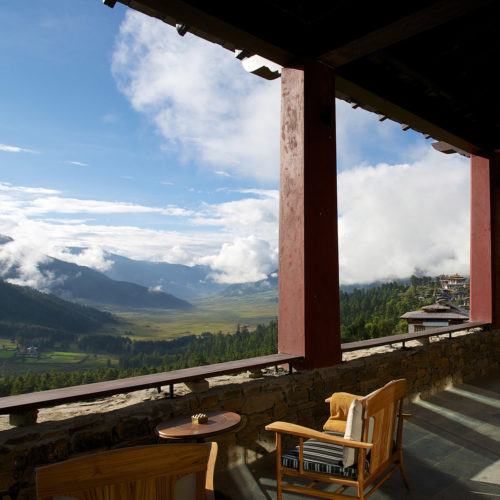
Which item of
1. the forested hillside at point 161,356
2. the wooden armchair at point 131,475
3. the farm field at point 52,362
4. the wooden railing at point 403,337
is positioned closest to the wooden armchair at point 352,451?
the wooden armchair at point 131,475

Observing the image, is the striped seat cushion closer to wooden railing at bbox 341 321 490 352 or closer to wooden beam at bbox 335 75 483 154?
wooden railing at bbox 341 321 490 352

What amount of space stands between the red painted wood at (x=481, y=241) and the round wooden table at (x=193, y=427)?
15.8 feet

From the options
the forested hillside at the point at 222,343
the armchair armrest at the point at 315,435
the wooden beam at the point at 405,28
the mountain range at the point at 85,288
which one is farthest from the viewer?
the mountain range at the point at 85,288

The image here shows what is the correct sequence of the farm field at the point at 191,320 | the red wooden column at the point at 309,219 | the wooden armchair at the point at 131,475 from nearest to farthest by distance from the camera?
the wooden armchair at the point at 131,475 → the red wooden column at the point at 309,219 → the farm field at the point at 191,320

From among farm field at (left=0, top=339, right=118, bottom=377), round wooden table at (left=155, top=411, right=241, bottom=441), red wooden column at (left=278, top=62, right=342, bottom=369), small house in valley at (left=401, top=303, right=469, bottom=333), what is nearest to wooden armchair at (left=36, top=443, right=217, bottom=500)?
round wooden table at (left=155, top=411, right=241, bottom=441)

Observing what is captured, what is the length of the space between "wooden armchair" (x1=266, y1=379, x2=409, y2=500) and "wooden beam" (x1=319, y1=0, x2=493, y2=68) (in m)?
2.22

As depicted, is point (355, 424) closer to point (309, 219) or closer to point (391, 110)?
point (309, 219)

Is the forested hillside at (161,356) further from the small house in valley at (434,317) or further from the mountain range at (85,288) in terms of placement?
the mountain range at (85,288)

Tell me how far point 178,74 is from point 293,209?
370cm

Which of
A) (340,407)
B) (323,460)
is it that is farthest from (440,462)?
(323,460)

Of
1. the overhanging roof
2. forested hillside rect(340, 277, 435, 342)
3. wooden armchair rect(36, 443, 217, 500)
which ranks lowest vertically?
forested hillside rect(340, 277, 435, 342)

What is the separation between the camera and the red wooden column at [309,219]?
300 cm

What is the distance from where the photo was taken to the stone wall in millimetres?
1901

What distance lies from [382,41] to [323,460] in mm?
2643
